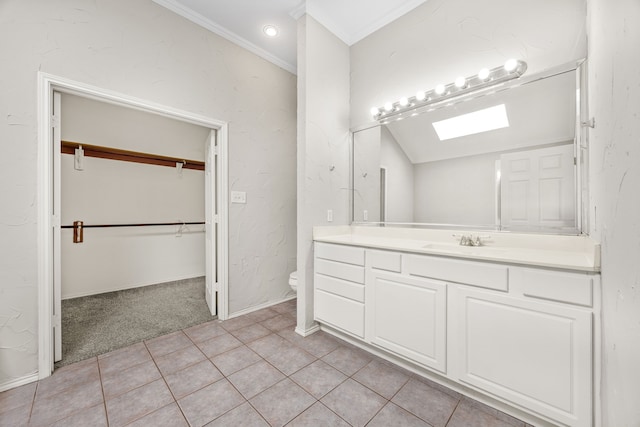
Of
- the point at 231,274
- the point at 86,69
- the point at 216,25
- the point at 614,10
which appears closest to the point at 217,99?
the point at 216,25

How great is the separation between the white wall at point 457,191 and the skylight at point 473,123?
0.64 ft

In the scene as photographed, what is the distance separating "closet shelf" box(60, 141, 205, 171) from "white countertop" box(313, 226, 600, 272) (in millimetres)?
2778

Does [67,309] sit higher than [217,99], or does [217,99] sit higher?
[217,99]

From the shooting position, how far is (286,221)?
301 cm

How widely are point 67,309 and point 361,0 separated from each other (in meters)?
4.27

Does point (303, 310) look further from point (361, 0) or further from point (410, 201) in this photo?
point (361, 0)

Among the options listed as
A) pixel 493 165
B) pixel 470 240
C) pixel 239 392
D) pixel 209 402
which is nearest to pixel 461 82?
pixel 493 165

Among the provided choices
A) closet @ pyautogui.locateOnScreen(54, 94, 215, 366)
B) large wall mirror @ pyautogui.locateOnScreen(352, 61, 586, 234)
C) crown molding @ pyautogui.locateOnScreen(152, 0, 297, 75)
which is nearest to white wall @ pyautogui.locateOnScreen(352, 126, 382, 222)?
large wall mirror @ pyautogui.locateOnScreen(352, 61, 586, 234)

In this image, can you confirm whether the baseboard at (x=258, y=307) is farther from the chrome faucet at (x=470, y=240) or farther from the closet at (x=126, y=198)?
the chrome faucet at (x=470, y=240)

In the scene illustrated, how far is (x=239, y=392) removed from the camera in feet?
4.82

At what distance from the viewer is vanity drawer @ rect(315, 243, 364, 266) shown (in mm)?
1872

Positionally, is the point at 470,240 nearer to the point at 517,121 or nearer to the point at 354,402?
the point at 517,121

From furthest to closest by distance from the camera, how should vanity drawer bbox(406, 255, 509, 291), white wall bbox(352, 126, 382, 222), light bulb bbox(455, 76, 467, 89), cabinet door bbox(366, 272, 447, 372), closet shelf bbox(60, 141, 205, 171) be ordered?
closet shelf bbox(60, 141, 205, 171) → white wall bbox(352, 126, 382, 222) → light bulb bbox(455, 76, 467, 89) → cabinet door bbox(366, 272, 447, 372) → vanity drawer bbox(406, 255, 509, 291)

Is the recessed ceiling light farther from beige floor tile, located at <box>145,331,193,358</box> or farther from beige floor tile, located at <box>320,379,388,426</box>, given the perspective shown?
beige floor tile, located at <box>320,379,388,426</box>
